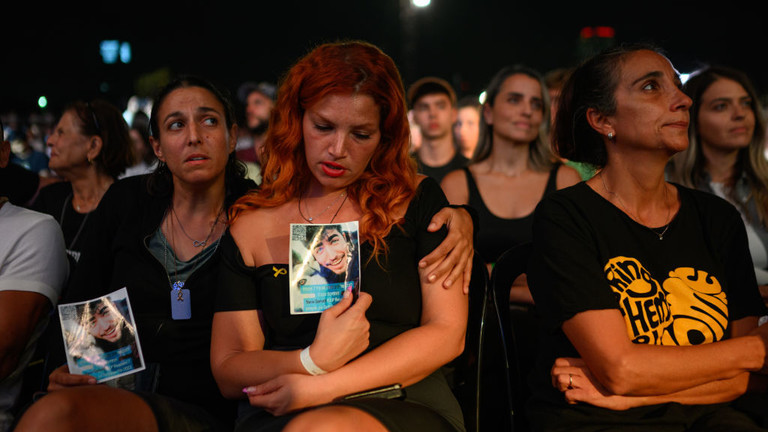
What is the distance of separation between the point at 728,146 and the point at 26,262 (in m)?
3.78

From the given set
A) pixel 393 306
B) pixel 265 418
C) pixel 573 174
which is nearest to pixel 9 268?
pixel 265 418

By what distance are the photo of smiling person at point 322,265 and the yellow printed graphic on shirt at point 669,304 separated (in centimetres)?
86

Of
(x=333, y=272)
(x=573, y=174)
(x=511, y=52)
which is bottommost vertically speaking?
(x=333, y=272)

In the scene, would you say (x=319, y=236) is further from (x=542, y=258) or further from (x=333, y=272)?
(x=542, y=258)

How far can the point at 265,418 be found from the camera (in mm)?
1722

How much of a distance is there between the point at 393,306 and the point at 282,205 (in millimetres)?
601

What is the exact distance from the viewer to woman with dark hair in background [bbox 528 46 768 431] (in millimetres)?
1721

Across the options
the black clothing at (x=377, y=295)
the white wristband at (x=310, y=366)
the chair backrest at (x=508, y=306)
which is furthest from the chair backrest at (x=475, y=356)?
the white wristband at (x=310, y=366)

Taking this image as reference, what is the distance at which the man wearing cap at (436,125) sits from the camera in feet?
19.0

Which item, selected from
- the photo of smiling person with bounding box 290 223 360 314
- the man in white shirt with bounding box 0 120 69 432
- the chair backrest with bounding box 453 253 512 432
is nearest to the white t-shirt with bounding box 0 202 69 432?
the man in white shirt with bounding box 0 120 69 432

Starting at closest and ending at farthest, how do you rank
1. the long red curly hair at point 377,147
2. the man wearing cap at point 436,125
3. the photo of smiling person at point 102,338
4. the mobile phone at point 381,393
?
the mobile phone at point 381,393 < the long red curly hair at point 377,147 < the photo of smiling person at point 102,338 < the man wearing cap at point 436,125

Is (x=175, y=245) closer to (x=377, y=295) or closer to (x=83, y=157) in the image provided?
(x=377, y=295)

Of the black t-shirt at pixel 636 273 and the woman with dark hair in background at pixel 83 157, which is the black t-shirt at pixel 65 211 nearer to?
the woman with dark hair in background at pixel 83 157

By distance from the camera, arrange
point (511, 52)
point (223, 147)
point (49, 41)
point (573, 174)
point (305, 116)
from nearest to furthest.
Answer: point (305, 116) → point (223, 147) → point (573, 174) → point (49, 41) → point (511, 52)
